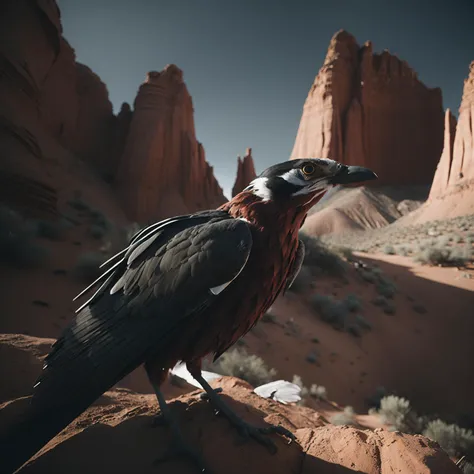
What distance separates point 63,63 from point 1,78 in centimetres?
1151

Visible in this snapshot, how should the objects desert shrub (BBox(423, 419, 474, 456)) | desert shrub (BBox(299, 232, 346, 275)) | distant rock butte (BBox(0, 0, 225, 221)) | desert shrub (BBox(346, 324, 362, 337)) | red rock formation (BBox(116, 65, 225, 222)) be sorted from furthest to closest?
1. red rock formation (BBox(116, 65, 225, 222))
2. distant rock butte (BBox(0, 0, 225, 221))
3. desert shrub (BBox(299, 232, 346, 275))
4. desert shrub (BBox(346, 324, 362, 337))
5. desert shrub (BBox(423, 419, 474, 456))

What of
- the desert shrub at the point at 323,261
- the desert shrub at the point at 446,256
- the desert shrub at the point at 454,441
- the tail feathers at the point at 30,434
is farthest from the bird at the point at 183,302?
the desert shrub at the point at 446,256

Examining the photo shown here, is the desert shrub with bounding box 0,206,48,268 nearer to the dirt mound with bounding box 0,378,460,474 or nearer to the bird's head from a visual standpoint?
the dirt mound with bounding box 0,378,460,474

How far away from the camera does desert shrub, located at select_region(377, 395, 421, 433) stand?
4.98 meters

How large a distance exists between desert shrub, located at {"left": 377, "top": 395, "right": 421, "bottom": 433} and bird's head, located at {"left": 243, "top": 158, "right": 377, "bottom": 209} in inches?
216

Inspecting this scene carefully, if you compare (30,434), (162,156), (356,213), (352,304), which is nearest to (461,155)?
(356,213)

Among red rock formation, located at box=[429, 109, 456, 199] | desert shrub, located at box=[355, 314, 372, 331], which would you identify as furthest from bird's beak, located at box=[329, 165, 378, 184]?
red rock formation, located at box=[429, 109, 456, 199]

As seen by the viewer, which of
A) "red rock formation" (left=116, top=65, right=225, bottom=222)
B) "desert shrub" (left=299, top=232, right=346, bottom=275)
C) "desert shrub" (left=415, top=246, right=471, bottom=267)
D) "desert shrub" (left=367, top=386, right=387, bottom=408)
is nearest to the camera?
"desert shrub" (left=367, top=386, right=387, bottom=408)

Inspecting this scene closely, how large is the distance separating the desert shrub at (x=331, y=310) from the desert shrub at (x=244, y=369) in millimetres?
3901

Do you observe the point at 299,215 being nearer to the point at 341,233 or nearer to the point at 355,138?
the point at 341,233

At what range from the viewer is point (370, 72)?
41.8 m

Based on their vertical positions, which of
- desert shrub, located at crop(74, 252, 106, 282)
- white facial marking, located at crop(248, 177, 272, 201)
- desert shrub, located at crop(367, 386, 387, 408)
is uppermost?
white facial marking, located at crop(248, 177, 272, 201)

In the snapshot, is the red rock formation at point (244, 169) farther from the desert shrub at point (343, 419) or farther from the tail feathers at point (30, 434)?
the tail feathers at point (30, 434)

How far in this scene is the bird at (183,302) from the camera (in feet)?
4.66
